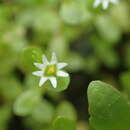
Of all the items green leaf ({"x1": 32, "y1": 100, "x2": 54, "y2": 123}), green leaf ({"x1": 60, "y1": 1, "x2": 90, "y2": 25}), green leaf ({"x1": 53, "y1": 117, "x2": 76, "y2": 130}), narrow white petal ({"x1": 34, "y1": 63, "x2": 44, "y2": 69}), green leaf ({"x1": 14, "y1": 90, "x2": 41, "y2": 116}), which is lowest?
green leaf ({"x1": 32, "y1": 100, "x2": 54, "y2": 123})

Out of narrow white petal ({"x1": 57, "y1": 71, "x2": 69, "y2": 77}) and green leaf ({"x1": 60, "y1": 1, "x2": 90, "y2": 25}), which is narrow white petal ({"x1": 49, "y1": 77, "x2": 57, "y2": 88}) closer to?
narrow white petal ({"x1": 57, "y1": 71, "x2": 69, "y2": 77})

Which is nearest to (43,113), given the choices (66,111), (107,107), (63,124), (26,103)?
(66,111)

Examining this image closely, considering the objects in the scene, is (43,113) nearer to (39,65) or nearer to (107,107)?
(39,65)

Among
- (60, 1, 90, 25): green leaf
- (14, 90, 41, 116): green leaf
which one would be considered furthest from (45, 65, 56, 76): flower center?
(60, 1, 90, 25): green leaf

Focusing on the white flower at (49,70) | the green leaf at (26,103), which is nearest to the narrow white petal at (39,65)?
the white flower at (49,70)

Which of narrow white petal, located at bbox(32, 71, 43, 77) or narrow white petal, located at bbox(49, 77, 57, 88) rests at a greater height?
narrow white petal, located at bbox(32, 71, 43, 77)

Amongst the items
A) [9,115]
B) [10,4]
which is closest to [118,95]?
[9,115]

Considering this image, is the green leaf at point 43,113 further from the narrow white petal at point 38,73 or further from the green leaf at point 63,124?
the green leaf at point 63,124
